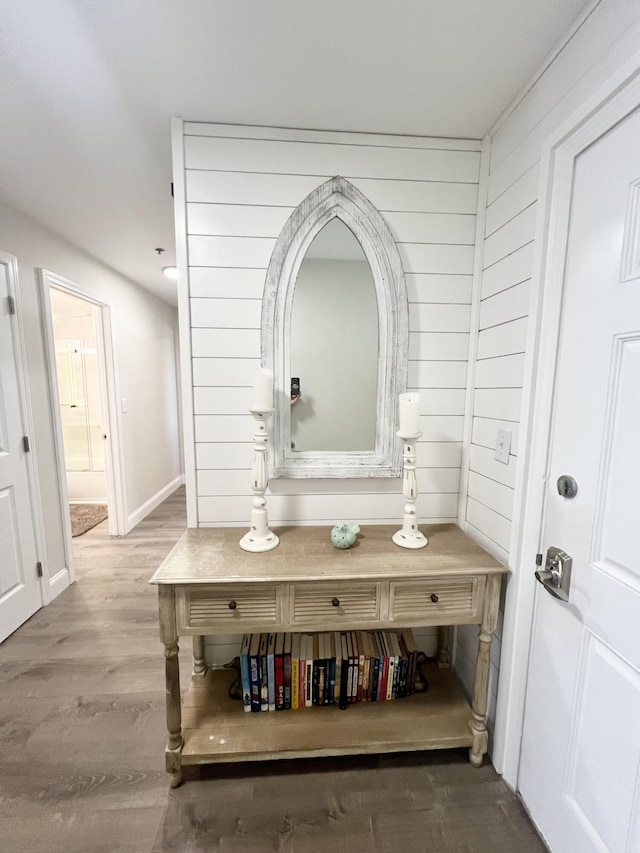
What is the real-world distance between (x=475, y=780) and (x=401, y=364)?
1.52 metres

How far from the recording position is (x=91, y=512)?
A: 12.7 feet

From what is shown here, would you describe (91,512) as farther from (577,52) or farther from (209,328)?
(577,52)

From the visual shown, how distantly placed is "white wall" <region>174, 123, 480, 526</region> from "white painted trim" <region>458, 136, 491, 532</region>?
0.02m

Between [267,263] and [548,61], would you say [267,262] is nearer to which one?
[267,263]

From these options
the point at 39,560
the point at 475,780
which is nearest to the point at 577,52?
the point at 475,780

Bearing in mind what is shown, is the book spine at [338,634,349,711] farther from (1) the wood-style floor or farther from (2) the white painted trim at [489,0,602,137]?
(2) the white painted trim at [489,0,602,137]

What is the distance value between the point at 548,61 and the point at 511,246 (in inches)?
18.8

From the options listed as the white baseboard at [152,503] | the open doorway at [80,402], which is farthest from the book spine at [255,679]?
the open doorway at [80,402]

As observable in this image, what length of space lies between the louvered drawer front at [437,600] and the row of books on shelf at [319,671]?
1.19 ft

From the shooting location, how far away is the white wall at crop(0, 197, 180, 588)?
6.96ft

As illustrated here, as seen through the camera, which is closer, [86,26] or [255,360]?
[86,26]

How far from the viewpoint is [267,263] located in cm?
139

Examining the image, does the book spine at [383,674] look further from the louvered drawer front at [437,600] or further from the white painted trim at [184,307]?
the white painted trim at [184,307]

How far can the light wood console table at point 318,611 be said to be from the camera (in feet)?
3.76
